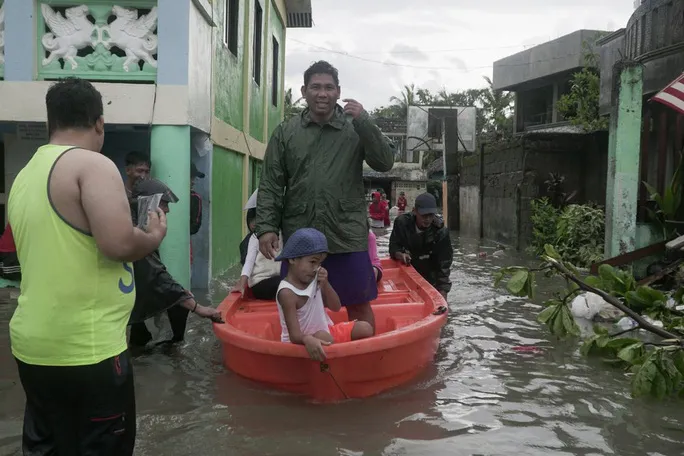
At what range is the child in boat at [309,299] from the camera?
3893 mm

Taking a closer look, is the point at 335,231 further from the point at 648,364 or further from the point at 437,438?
the point at 648,364

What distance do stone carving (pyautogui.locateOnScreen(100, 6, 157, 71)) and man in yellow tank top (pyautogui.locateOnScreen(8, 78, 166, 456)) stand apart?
4.23m

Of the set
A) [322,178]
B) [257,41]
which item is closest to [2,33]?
[322,178]

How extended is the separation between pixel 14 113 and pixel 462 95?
1546 inches

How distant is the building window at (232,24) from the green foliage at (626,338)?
21.1 ft

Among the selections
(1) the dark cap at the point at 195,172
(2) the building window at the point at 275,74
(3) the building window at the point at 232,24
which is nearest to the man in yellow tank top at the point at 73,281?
(1) the dark cap at the point at 195,172

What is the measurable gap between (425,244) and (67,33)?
413 centimetres

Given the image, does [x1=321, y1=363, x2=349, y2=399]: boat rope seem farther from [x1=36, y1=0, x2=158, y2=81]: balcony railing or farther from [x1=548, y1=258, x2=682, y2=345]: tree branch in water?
[x1=36, y1=0, x2=158, y2=81]: balcony railing

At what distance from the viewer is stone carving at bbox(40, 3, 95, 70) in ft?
Result: 20.2

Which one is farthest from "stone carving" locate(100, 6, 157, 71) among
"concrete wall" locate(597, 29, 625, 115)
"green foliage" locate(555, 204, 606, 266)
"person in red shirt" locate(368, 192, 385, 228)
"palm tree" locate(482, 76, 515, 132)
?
"palm tree" locate(482, 76, 515, 132)

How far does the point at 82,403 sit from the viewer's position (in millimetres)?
2246

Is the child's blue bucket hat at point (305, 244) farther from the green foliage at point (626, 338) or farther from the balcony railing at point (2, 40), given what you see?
the balcony railing at point (2, 40)

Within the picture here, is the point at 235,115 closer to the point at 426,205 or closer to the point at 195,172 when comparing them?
the point at 195,172

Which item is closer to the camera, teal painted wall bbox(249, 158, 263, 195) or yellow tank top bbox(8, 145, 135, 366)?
yellow tank top bbox(8, 145, 135, 366)
